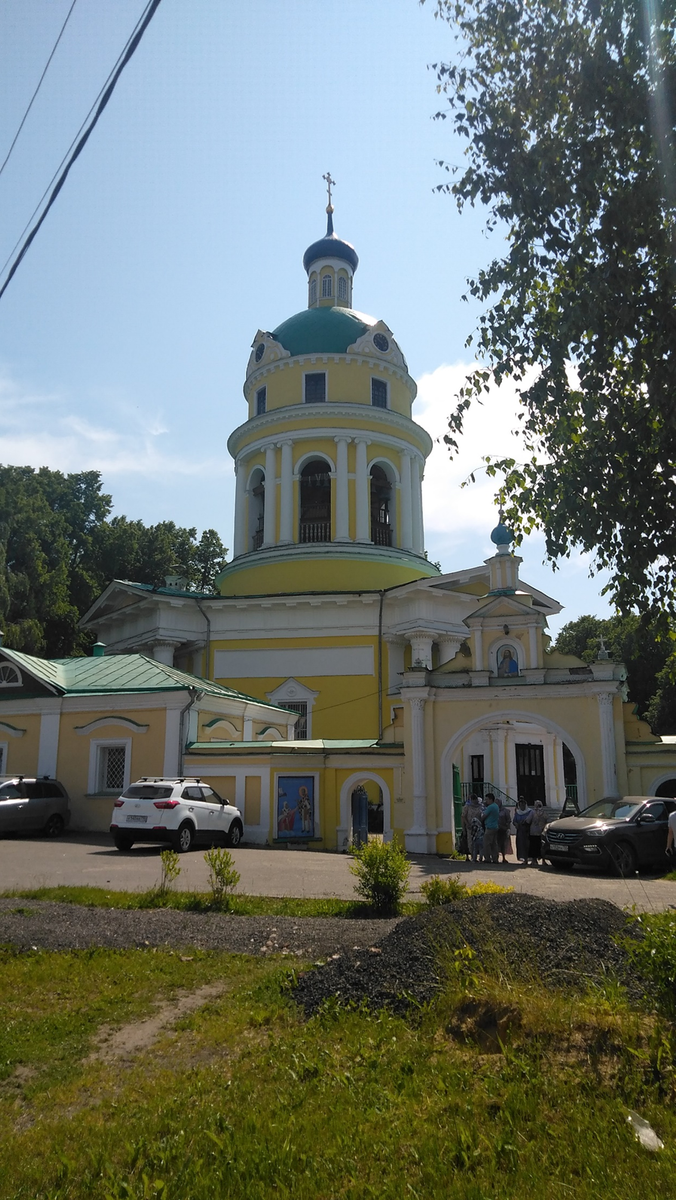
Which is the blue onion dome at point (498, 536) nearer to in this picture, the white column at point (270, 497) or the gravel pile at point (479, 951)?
the white column at point (270, 497)

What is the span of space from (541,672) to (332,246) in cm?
2651

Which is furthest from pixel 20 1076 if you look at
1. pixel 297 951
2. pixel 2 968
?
pixel 297 951

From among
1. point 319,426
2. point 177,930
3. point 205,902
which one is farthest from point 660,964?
point 319,426

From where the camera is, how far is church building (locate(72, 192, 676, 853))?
20.2m

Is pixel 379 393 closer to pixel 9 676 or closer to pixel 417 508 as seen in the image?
pixel 417 508

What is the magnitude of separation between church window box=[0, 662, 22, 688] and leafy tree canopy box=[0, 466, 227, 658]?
15174 mm

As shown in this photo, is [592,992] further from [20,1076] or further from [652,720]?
[652,720]

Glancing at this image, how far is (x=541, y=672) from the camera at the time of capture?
20.3 metres

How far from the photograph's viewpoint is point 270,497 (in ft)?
115

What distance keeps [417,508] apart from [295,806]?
A: 58.2 ft

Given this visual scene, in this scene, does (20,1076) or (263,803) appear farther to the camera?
(263,803)

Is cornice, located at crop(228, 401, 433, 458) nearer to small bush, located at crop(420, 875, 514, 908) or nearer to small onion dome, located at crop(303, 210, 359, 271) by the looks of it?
small onion dome, located at crop(303, 210, 359, 271)

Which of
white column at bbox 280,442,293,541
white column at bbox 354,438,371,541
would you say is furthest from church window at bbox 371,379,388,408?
white column at bbox 280,442,293,541

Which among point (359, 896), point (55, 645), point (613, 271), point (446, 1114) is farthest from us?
point (55, 645)
